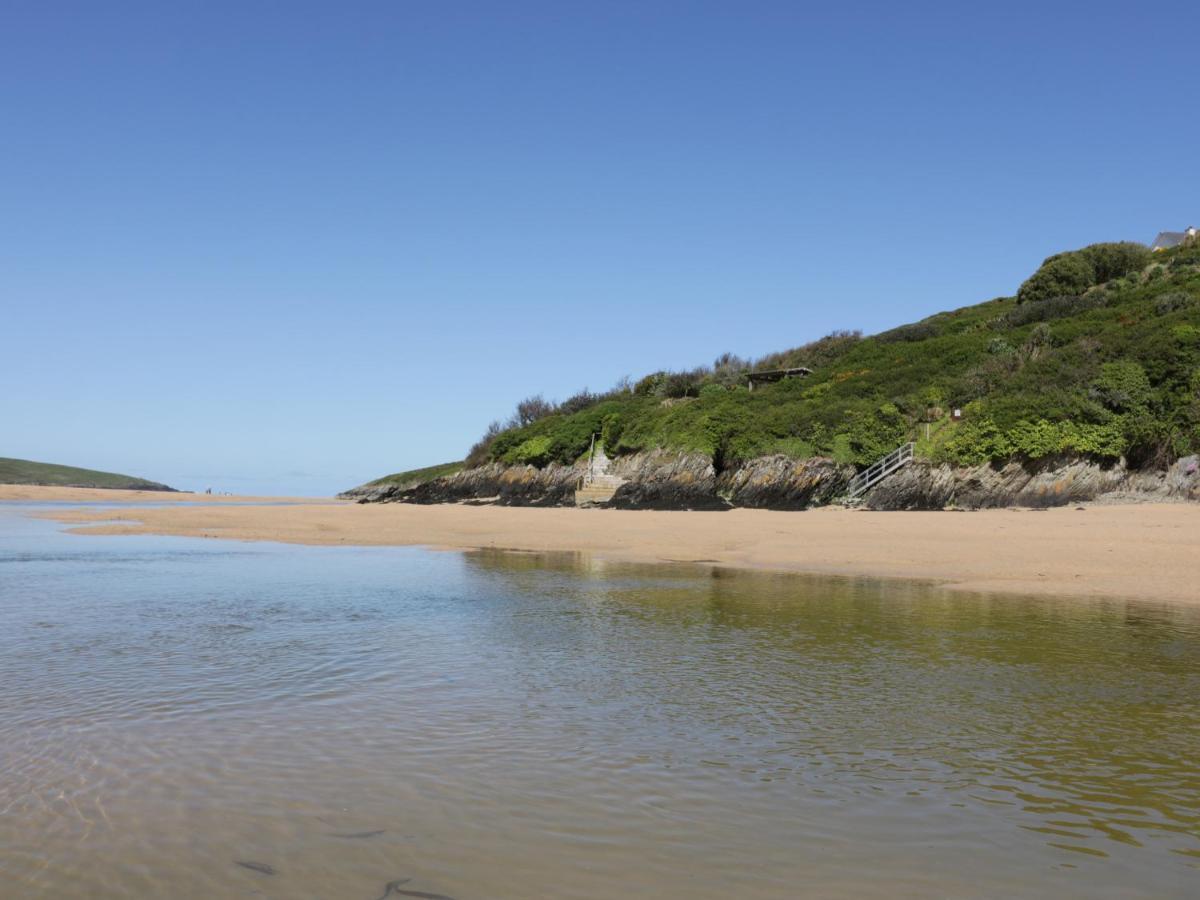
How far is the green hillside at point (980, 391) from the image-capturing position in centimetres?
2524

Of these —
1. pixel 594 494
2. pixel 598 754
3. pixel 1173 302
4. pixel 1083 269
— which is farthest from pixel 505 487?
pixel 598 754

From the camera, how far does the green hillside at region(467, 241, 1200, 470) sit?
25.2 metres

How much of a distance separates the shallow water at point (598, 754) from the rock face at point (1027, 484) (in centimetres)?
1558

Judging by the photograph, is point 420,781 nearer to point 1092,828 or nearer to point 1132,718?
point 1092,828

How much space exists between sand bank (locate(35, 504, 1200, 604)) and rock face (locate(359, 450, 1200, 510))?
1578 millimetres

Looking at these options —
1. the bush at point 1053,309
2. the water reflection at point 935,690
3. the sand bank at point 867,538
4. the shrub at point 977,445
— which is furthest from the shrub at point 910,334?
the water reflection at point 935,690

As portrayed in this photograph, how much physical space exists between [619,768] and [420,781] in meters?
1.13

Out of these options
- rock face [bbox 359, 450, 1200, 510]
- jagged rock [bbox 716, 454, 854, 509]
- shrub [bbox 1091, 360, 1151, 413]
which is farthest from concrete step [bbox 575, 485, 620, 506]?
shrub [bbox 1091, 360, 1151, 413]

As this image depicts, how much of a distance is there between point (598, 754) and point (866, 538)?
53.4ft

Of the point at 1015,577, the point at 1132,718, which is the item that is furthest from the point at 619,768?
the point at 1015,577

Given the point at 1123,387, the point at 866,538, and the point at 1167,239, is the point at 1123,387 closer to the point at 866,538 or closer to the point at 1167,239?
the point at 866,538

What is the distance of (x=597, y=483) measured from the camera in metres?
42.3

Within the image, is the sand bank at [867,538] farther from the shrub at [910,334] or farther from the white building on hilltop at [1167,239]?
the white building on hilltop at [1167,239]

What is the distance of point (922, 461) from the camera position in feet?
92.9
